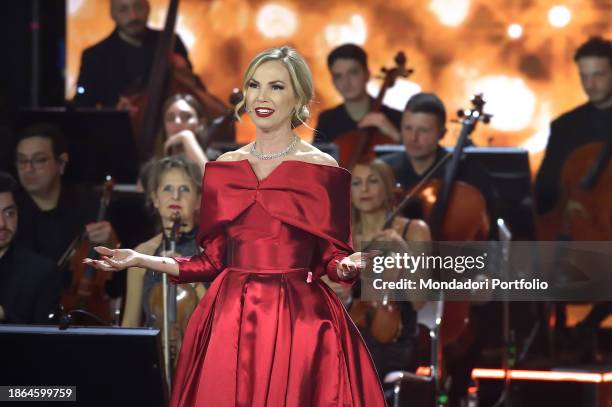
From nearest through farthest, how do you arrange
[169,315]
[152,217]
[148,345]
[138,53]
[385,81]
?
[148,345]
[169,315]
[152,217]
[385,81]
[138,53]

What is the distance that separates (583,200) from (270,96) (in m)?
3.03

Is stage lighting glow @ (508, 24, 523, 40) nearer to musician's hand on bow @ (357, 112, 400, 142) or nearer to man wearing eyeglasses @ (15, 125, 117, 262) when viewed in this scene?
musician's hand on bow @ (357, 112, 400, 142)

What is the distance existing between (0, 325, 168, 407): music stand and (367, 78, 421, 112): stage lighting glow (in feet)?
8.74

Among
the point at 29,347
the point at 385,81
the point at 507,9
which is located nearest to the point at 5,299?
the point at 29,347

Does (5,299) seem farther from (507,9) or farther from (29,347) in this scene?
(507,9)

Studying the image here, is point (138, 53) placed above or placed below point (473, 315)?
above

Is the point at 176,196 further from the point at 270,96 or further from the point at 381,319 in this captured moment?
the point at 270,96

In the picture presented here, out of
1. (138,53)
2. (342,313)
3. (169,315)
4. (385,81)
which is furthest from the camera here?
(138,53)

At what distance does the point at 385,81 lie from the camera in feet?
18.7

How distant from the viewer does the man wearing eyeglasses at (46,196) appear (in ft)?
16.8

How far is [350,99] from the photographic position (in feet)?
19.6

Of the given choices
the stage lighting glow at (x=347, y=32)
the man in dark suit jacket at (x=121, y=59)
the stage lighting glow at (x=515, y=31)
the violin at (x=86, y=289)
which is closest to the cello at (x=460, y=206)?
the stage lighting glow at (x=515, y=31)

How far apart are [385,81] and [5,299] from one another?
2164mm

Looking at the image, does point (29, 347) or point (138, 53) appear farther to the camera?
point (138, 53)
